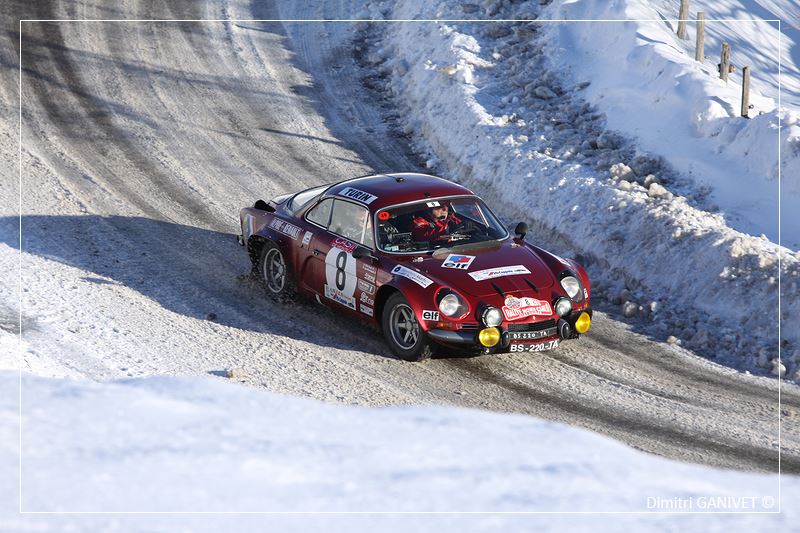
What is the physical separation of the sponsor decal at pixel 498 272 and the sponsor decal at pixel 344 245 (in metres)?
1.38

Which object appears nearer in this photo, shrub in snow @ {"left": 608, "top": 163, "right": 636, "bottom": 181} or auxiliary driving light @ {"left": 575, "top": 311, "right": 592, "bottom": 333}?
auxiliary driving light @ {"left": 575, "top": 311, "right": 592, "bottom": 333}

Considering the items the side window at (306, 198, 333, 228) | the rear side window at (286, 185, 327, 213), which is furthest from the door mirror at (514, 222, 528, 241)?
the rear side window at (286, 185, 327, 213)

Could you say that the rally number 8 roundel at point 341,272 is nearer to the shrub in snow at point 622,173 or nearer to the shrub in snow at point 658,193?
the shrub in snow at point 658,193

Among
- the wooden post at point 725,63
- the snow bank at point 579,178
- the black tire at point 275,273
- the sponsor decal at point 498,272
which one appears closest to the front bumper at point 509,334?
the sponsor decal at point 498,272

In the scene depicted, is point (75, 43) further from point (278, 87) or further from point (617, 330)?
point (617, 330)

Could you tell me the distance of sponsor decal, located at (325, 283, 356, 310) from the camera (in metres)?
11.4

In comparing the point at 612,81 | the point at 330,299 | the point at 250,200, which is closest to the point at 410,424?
the point at 330,299

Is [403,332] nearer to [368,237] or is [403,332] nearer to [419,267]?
[419,267]

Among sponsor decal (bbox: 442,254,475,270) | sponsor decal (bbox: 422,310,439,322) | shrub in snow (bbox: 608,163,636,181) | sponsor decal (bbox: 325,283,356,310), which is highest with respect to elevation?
shrub in snow (bbox: 608,163,636,181)

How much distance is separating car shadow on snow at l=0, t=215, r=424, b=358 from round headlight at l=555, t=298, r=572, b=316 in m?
1.77

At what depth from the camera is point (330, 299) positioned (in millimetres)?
11719

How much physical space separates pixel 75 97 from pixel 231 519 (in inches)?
554

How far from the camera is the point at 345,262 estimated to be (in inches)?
451

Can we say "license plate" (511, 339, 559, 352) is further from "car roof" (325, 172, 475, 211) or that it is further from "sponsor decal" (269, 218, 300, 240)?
"sponsor decal" (269, 218, 300, 240)
